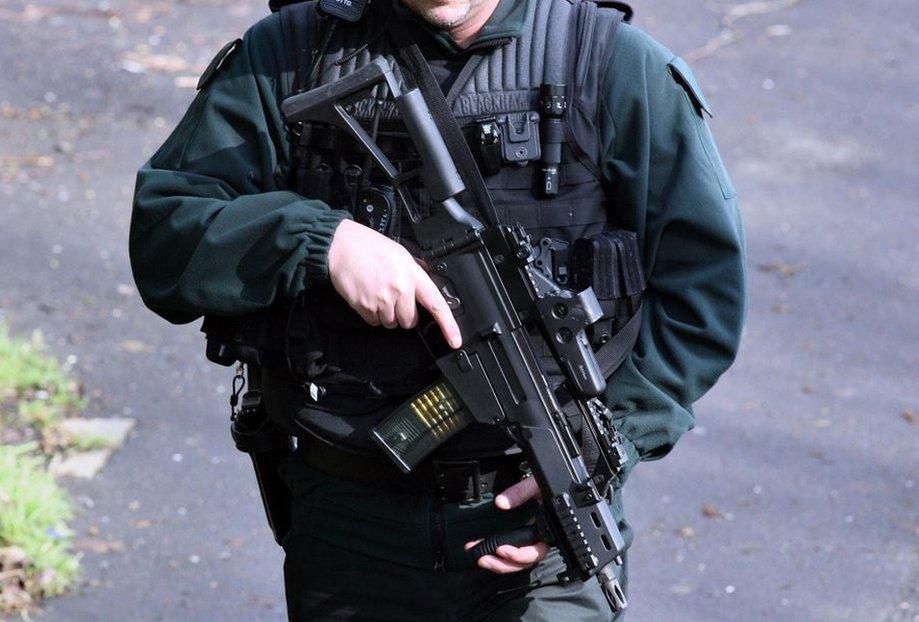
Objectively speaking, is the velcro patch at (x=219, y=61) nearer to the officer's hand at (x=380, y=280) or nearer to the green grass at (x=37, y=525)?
the officer's hand at (x=380, y=280)

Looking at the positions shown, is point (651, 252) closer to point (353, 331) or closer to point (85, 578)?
point (353, 331)

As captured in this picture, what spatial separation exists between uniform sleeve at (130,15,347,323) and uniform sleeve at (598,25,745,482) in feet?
1.67

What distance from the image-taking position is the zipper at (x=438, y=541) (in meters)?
2.45

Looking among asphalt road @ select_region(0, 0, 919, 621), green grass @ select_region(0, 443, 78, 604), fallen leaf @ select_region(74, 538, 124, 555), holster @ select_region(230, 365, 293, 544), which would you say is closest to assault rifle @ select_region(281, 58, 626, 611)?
holster @ select_region(230, 365, 293, 544)

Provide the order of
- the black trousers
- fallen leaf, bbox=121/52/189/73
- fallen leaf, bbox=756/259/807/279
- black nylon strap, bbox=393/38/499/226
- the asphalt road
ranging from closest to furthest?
black nylon strap, bbox=393/38/499/226 < the black trousers < the asphalt road < fallen leaf, bbox=756/259/807/279 < fallen leaf, bbox=121/52/189/73

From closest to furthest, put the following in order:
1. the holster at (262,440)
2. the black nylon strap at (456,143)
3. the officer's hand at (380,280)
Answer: the officer's hand at (380,280)
the black nylon strap at (456,143)
the holster at (262,440)

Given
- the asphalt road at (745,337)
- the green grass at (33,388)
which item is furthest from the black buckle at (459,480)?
the green grass at (33,388)

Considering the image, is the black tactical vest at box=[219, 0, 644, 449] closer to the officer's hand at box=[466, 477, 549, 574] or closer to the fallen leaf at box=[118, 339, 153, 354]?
the officer's hand at box=[466, 477, 549, 574]

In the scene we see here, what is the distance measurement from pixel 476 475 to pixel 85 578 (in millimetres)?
2193

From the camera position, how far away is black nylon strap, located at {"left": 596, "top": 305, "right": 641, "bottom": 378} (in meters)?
2.47

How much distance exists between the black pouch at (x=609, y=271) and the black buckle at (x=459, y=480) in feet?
1.01

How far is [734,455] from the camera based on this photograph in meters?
5.02

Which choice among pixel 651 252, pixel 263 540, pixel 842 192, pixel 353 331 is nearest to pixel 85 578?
pixel 263 540

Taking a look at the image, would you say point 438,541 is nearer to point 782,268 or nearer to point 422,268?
point 422,268
